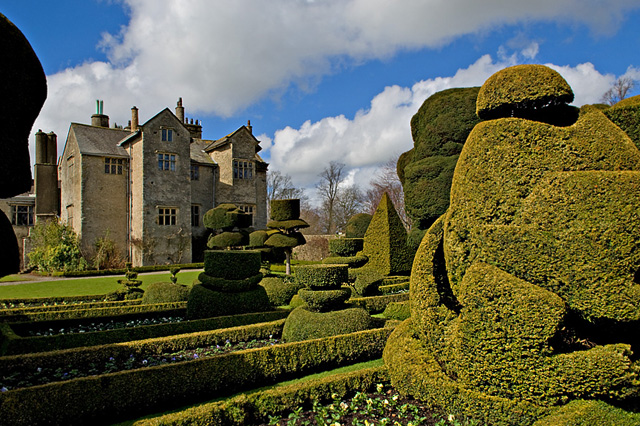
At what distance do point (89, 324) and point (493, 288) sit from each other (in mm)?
10449

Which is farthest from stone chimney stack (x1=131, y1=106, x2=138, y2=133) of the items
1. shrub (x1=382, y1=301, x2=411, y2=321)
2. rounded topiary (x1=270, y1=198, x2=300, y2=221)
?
shrub (x1=382, y1=301, x2=411, y2=321)

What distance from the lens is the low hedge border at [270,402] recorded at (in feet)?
14.8

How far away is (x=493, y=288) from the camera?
13.9 feet

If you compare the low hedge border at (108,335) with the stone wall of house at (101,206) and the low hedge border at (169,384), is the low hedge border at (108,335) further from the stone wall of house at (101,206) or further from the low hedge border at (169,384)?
the stone wall of house at (101,206)

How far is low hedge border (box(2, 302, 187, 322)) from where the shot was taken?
10.6 meters

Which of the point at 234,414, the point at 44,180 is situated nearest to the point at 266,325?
the point at 234,414

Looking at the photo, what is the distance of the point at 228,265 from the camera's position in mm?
10656

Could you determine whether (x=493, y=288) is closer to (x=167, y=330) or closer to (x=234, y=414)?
(x=234, y=414)

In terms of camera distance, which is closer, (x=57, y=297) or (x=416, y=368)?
(x=416, y=368)

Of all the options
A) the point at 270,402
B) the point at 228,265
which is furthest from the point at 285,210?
the point at 270,402

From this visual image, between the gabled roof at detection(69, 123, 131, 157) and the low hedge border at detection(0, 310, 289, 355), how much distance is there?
2073cm


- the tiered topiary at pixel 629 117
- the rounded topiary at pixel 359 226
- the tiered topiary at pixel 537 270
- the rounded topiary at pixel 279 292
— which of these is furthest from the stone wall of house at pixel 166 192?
the tiered topiary at pixel 629 117

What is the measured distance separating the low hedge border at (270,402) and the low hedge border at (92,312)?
7263 millimetres

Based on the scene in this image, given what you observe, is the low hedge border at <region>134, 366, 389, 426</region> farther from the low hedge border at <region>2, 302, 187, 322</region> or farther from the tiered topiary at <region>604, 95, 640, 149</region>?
the low hedge border at <region>2, 302, 187, 322</region>
